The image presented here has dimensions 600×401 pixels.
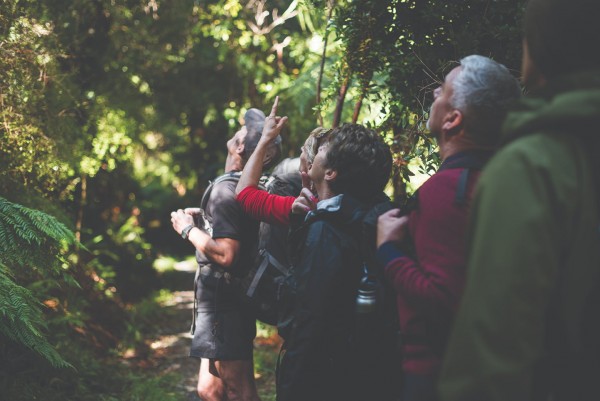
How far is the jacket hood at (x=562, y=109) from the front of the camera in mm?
1499

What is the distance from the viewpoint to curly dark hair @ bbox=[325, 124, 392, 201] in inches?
105

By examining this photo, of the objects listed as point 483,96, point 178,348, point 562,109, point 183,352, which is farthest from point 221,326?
point 178,348

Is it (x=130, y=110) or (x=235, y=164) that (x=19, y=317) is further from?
(x=130, y=110)

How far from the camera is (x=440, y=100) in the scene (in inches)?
84.2

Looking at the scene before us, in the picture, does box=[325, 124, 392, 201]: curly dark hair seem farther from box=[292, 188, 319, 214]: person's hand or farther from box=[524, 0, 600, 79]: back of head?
box=[524, 0, 600, 79]: back of head

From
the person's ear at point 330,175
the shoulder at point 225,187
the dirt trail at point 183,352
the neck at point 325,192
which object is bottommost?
the dirt trail at point 183,352

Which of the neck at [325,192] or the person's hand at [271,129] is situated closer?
the neck at [325,192]

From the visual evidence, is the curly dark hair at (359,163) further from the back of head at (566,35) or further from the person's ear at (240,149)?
the person's ear at (240,149)

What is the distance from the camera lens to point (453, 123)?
82.4 inches

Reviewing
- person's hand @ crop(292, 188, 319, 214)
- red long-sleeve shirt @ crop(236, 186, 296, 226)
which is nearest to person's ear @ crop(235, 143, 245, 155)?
red long-sleeve shirt @ crop(236, 186, 296, 226)

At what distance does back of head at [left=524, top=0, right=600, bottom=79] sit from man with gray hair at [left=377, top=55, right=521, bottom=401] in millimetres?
324

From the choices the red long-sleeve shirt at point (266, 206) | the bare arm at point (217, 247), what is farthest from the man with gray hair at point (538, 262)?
the bare arm at point (217, 247)

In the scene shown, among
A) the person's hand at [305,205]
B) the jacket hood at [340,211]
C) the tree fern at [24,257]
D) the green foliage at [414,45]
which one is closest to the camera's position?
the jacket hood at [340,211]

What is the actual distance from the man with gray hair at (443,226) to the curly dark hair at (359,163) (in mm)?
520
